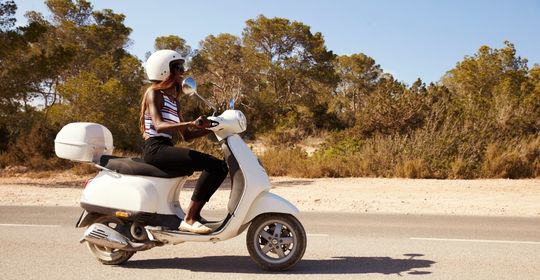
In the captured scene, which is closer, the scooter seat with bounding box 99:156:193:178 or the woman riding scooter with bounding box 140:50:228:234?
the woman riding scooter with bounding box 140:50:228:234

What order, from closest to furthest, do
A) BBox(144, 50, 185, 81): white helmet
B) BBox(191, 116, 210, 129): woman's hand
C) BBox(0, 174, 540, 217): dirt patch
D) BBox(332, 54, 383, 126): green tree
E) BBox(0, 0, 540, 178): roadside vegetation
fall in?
1. BBox(191, 116, 210, 129): woman's hand
2. BBox(144, 50, 185, 81): white helmet
3. BBox(0, 174, 540, 217): dirt patch
4. BBox(0, 0, 540, 178): roadside vegetation
5. BBox(332, 54, 383, 126): green tree

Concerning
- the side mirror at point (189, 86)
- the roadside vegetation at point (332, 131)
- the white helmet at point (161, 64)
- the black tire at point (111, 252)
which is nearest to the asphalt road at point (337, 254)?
the black tire at point (111, 252)

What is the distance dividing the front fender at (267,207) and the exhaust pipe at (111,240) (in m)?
1.00

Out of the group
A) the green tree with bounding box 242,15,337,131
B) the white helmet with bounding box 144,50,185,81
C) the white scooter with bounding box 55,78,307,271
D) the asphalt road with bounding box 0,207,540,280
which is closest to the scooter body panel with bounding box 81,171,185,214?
the white scooter with bounding box 55,78,307,271

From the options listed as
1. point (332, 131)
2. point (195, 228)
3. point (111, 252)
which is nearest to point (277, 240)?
point (195, 228)

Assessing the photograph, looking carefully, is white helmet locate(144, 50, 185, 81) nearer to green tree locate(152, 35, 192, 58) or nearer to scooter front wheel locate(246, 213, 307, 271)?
scooter front wheel locate(246, 213, 307, 271)

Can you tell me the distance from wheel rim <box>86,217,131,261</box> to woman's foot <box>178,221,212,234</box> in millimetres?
660

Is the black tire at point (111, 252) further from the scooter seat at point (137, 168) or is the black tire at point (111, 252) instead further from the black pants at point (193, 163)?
the black pants at point (193, 163)

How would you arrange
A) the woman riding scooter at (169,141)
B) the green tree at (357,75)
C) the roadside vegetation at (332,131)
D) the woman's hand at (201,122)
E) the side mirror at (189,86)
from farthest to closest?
1. the green tree at (357,75)
2. the roadside vegetation at (332,131)
3. the woman riding scooter at (169,141)
4. the woman's hand at (201,122)
5. the side mirror at (189,86)

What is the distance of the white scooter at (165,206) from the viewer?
5.49m

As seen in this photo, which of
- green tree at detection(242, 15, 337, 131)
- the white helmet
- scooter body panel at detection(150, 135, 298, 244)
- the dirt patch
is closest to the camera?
scooter body panel at detection(150, 135, 298, 244)

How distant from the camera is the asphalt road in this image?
560 cm

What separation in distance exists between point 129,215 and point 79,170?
42.1ft

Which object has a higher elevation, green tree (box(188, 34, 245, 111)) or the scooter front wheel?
green tree (box(188, 34, 245, 111))
